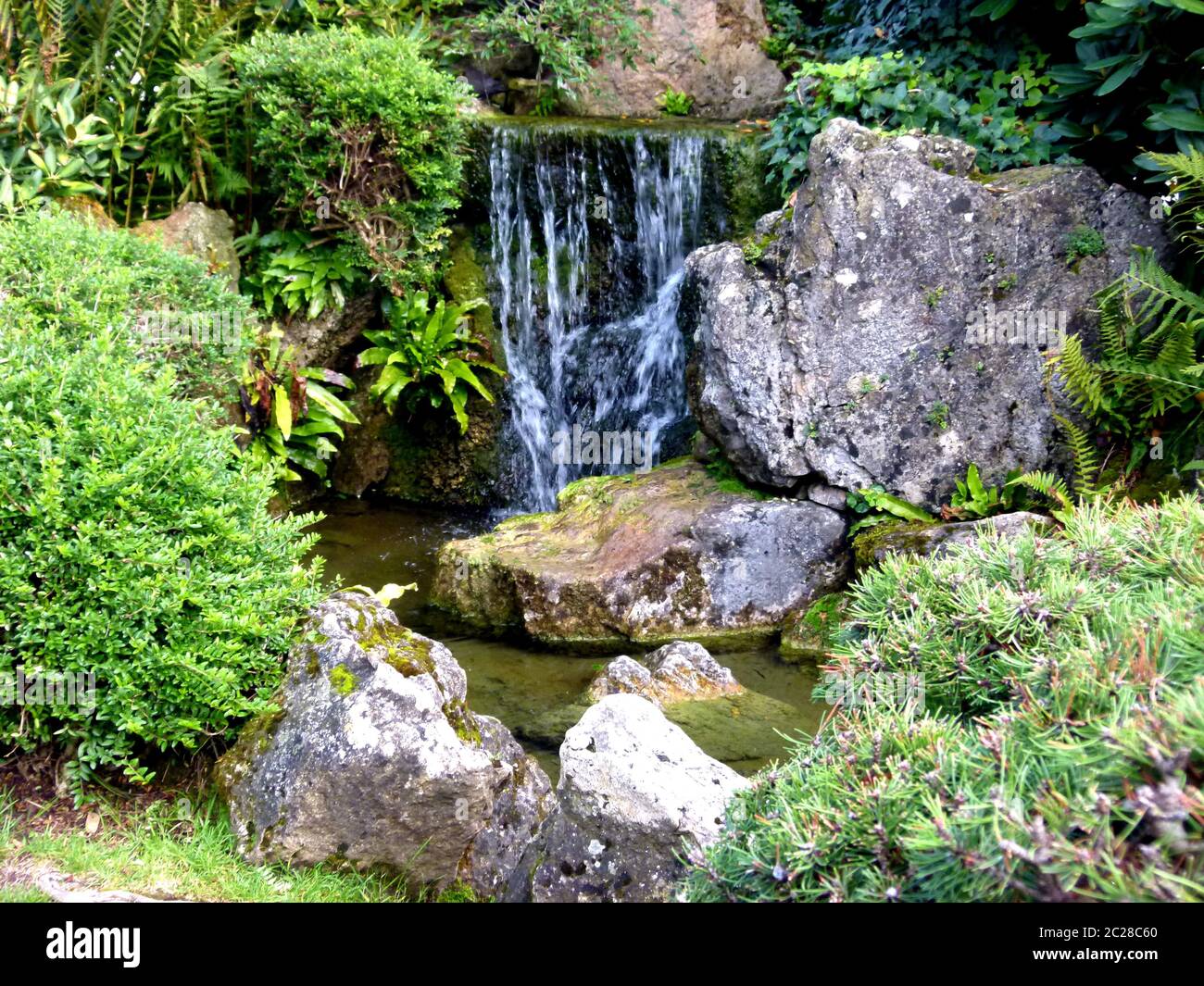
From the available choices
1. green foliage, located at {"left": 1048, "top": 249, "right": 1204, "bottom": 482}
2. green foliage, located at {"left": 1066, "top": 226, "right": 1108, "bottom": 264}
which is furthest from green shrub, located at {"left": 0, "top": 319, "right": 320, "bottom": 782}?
green foliage, located at {"left": 1066, "top": 226, "right": 1108, "bottom": 264}

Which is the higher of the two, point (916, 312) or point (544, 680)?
point (916, 312)

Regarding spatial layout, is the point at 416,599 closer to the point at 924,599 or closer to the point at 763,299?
the point at 763,299

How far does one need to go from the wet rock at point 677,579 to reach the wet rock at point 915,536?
0.32 metres

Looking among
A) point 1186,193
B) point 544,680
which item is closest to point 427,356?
point 544,680

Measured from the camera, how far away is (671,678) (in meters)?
6.24

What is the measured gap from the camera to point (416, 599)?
8.06 metres

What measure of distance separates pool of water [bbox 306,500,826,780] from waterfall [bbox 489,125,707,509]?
6.28 ft

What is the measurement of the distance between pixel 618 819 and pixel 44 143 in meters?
8.46

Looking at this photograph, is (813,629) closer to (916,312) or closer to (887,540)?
(887,540)

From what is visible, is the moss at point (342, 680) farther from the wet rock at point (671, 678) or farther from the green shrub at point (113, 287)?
the green shrub at point (113, 287)

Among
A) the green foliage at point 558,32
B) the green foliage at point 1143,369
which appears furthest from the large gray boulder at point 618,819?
the green foliage at point 558,32

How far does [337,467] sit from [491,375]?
6.26ft

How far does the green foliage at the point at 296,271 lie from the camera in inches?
375

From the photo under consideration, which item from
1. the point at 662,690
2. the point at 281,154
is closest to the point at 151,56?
the point at 281,154
